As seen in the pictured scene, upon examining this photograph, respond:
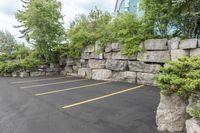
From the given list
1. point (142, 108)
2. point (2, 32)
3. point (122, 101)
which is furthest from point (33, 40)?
point (2, 32)

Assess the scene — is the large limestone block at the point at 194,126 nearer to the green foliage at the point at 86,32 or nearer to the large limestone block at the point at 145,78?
the large limestone block at the point at 145,78

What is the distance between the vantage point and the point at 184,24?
7.36 metres

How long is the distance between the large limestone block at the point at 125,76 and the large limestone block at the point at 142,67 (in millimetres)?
247

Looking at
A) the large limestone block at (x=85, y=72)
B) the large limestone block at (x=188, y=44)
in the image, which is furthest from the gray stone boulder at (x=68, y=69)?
the large limestone block at (x=188, y=44)

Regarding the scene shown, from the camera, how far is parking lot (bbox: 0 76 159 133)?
380 centimetres

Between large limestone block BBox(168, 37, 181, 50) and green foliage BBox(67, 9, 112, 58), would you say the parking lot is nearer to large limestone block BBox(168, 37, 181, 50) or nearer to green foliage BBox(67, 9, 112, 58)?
large limestone block BBox(168, 37, 181, 50)

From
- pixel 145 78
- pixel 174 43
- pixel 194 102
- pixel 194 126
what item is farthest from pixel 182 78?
pixel 145 78

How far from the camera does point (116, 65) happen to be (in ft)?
30.1

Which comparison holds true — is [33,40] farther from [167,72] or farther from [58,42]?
[167,72]

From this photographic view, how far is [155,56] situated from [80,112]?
443cm

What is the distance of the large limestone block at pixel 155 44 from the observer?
293 inches

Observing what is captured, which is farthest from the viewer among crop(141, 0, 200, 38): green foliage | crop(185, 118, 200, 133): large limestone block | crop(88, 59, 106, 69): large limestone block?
crop(88, 59, 106, 69): large limestone block

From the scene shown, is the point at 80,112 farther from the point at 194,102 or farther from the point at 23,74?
the point at 23,74

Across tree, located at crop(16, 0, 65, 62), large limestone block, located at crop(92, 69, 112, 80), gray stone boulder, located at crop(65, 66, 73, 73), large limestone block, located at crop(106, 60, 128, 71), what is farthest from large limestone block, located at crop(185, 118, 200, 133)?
tree, located at crop(16, 0, 65, 62)
